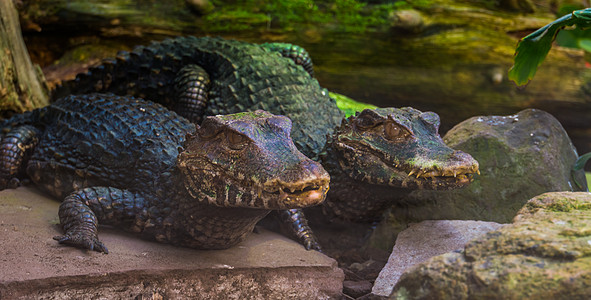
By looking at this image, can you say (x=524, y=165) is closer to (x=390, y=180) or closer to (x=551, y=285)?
(x=390, y=180)

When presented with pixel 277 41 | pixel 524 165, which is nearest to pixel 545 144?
pixel 524 165

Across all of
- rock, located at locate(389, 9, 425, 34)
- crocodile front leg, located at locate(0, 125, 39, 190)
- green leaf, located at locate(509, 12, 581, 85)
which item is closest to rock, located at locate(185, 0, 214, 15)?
rock, located at locate(389, 9, 425, 34)

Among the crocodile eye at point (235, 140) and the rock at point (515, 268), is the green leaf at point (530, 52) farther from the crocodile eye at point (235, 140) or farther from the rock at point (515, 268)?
the crocodile eye at point (235, 140)

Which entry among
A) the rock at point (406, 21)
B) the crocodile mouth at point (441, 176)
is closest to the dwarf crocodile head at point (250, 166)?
the crocodile mouth at point (441, 176)

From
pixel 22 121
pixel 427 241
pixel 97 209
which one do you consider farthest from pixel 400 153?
pixel 22 121

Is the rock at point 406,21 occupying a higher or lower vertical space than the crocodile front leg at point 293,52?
higher

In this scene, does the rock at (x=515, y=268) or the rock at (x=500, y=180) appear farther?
the rock at (x=500, y=180)

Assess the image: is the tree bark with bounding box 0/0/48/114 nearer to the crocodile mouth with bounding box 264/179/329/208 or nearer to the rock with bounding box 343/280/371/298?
the crocodile mouth with bounding box 264/179/329/208

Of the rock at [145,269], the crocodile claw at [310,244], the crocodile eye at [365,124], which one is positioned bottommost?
the crocodile claw at [310,244]

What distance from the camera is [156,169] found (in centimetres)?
351

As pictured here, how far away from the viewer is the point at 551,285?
191cm

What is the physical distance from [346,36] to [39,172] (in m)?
4.04

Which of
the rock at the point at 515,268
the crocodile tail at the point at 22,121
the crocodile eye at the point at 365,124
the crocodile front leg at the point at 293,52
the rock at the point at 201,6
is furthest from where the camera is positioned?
the rock at the point at 201,6

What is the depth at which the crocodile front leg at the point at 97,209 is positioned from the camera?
3.14 meters
